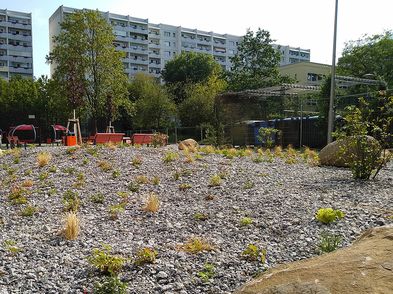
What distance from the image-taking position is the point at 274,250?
4.38 metres

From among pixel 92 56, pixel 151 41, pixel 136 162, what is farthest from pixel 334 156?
pixel 151 41

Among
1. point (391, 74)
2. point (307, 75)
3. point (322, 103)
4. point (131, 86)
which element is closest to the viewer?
point (322, 103)

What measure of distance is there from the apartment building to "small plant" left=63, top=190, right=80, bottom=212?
89.0 m

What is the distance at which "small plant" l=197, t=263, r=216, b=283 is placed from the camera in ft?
12.5

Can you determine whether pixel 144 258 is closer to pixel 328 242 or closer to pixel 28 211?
pixel 328 242

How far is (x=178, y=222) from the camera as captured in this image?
555 centimetres

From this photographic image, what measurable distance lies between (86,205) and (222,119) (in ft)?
62.0

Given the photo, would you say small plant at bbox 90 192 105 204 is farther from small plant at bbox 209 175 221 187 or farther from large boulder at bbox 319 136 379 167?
large boulder at bbox 319 136 379 167

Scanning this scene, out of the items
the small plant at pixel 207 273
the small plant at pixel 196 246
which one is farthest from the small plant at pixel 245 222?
the small plant at pixel 207 273

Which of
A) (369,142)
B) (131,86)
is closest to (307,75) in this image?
(131,86)

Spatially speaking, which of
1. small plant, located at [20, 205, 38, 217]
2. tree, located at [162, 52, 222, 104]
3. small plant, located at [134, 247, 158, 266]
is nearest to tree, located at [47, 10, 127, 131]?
tree, located at [162, 52, 222, 104]

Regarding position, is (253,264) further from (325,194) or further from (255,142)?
(255,142)

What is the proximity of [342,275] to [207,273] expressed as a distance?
1.88m

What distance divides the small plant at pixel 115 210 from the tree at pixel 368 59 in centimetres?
3658
